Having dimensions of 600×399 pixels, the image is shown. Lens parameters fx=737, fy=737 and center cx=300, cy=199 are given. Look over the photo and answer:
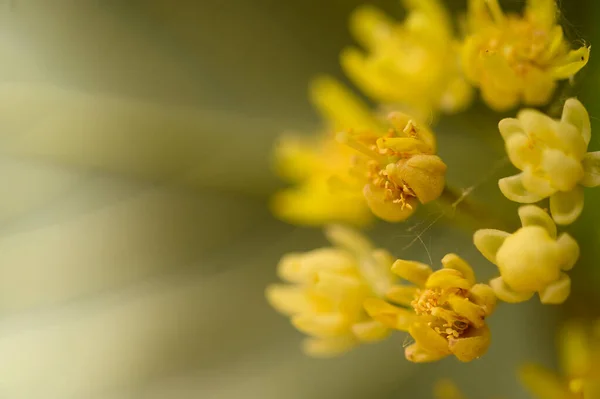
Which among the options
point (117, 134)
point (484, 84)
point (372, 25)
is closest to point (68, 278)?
point (117, 134)

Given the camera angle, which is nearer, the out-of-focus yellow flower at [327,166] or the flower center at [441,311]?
the flower center at [441,311]

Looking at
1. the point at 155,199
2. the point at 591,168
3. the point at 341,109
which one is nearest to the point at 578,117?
the point at 591,168

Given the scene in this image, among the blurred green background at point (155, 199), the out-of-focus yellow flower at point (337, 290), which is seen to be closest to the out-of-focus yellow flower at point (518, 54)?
the out-of-focus yellow flower at point (337, 290)

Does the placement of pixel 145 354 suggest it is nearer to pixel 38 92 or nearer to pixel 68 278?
pixel 68 278

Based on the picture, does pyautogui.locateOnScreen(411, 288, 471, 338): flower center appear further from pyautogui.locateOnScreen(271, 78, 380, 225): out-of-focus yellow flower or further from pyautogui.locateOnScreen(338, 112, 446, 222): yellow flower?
pyautogui.locateOnScreen(271, 78, 380, 225): out-of-focus yellow flower

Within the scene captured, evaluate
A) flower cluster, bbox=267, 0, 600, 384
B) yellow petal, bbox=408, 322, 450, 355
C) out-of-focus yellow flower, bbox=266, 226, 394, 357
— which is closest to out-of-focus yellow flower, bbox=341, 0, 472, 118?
flower cluster, bbox=267, 0, 600, 384

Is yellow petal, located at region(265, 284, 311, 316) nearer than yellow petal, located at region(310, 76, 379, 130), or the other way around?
yellow petal, located at region(265, 284, 311, 316)

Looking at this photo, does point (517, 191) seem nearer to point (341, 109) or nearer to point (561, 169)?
point (561, 169)

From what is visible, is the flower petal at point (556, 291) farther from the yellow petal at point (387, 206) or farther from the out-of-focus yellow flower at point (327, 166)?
the out-of-focus yellow flower at point (327, 166)
